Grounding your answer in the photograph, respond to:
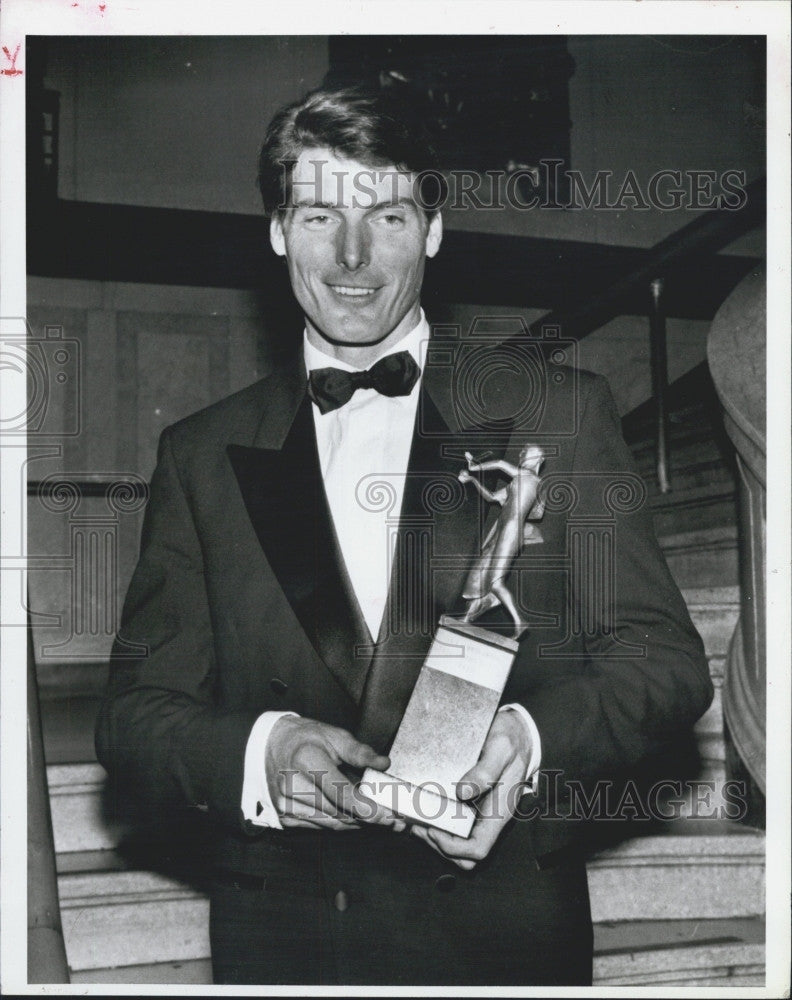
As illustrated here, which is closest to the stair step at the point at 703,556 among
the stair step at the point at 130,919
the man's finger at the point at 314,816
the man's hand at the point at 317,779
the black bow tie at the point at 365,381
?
the black bow tie at the point at 365,381

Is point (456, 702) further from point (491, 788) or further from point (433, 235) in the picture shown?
point (433, 235)

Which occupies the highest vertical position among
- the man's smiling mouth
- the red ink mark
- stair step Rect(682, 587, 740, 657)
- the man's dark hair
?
the red ink mark

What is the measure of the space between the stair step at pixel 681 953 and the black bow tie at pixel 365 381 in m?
1.23

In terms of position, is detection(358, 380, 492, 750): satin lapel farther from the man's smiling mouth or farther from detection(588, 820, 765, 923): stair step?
detection(588, 820, 765, 923): stair step

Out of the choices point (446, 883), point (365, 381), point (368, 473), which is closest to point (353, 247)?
point (365, 381)

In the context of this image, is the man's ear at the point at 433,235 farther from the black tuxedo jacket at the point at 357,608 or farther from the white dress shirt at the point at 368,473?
the black tuxedo jacket at the point at 357,608

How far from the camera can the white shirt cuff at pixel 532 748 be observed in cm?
226

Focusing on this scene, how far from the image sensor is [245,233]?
2.40m

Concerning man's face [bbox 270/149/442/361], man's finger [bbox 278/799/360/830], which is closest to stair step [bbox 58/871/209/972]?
man's finger [bbox 278/799/360/830]

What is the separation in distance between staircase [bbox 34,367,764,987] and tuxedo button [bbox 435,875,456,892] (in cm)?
30

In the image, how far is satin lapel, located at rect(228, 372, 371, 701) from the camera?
89.6 inches

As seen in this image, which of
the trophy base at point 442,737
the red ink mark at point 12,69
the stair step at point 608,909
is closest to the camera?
the trophy base at point 442,737

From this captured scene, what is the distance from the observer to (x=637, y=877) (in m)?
2.35

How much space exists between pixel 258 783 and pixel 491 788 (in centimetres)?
47
